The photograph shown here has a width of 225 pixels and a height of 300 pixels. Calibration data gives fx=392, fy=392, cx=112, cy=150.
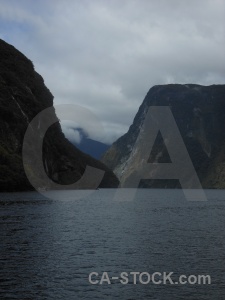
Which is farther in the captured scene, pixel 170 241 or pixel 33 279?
pixel 170 241

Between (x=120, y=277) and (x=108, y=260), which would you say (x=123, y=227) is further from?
(x=120, y=277)

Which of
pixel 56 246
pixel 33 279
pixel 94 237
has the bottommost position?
pixel 33 279

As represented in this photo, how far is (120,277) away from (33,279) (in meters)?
Answer: 6.59

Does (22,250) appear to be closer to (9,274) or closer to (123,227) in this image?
(9,274)

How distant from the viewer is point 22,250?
130 feet

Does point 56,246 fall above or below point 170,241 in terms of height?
below

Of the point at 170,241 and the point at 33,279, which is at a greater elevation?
the point at 170,241

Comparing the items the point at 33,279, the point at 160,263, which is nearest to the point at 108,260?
the point at 160,263

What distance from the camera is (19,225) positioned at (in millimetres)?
58250

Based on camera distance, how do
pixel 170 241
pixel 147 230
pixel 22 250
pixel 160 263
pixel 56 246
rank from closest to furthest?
1. pixel 160 263
2. pixel 22 250
3. pixel 56 246
4. pixel 170 241
5. pixel 147 230

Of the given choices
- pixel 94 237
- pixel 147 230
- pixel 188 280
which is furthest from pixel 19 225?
pixel 188 280

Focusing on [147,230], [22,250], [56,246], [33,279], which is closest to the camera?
[33,279]

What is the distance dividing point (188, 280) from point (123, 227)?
30538 mm

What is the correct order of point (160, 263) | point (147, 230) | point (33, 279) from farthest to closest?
point (147, 230), point (160, 263), point (33, 279)
